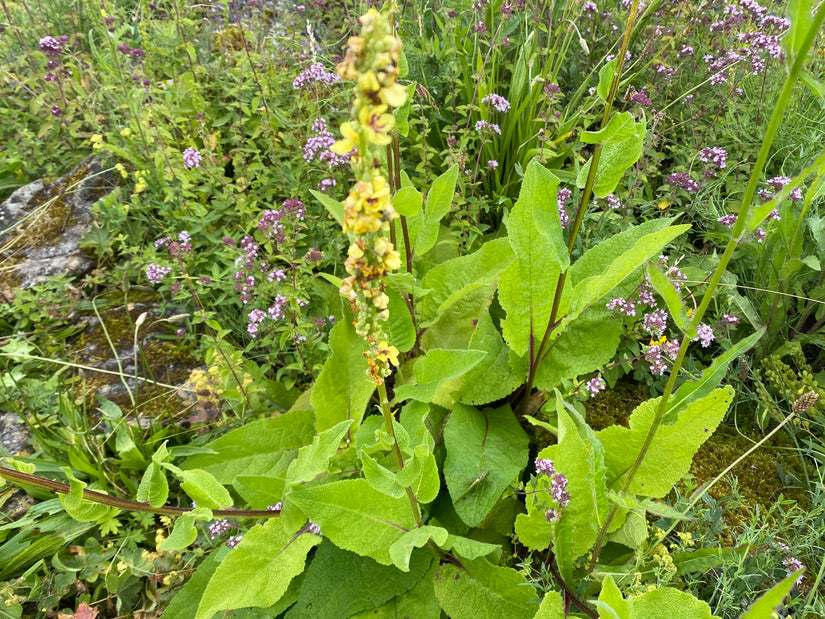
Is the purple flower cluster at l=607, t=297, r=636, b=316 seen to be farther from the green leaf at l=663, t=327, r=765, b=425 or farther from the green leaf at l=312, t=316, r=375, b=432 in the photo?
the green leaf at l=312, t=316, r=375, b=432

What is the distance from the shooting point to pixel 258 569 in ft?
5.44

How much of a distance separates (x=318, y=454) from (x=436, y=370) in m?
0.42

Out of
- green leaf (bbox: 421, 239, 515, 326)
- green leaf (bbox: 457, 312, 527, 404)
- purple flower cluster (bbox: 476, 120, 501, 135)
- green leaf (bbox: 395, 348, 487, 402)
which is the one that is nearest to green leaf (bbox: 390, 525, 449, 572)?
green leaf (bbox: 395, 348, 487, 402)

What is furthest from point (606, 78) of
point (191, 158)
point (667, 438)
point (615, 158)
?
point (191, 158)

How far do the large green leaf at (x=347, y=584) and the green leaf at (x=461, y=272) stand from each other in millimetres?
905

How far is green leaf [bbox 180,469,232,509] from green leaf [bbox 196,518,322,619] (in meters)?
0.17

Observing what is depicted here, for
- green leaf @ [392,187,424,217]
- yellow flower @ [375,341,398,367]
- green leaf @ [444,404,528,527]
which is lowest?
green leaf @ [444,404,528,527]

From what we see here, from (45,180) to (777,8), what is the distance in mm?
4939

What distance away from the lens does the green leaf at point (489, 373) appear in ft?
6.73

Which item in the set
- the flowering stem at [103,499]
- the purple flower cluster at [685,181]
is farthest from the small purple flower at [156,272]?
the purple flower cluster at [685,181]

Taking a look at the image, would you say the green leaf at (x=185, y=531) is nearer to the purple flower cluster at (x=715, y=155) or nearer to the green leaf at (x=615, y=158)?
the green leaf at (x=615, y=158)

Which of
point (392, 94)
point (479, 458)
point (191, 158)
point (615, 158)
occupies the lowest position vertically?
point (479, 458)

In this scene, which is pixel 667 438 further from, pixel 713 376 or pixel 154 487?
pixel 154 487

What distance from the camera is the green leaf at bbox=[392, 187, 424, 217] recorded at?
1379mm
